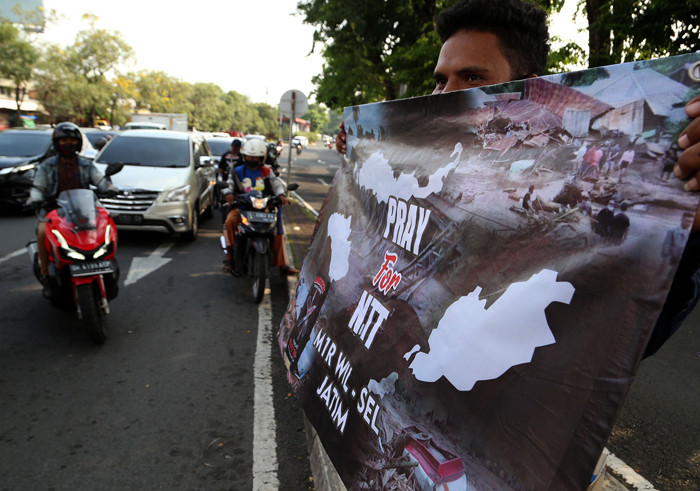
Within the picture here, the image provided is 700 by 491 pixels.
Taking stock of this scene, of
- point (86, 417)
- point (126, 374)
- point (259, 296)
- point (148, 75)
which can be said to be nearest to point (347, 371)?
point (86, 417)

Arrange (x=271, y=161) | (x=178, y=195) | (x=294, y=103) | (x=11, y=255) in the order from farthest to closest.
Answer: (x=294, y=103), (x=271, y=161), (x=178, y=195), (x=11, y=255)

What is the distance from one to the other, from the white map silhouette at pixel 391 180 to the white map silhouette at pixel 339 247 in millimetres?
215

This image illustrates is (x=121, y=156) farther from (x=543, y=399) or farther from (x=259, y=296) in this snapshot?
(x=543, y=399)

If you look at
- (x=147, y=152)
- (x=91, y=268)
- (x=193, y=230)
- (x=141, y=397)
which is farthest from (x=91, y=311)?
(x=147, y=152)

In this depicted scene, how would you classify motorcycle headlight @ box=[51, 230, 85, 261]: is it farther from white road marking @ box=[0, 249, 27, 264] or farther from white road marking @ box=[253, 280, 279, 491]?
white road marking @ box=[0, 249, 27, 264]

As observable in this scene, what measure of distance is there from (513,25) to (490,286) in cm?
120

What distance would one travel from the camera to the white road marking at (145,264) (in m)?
6.56

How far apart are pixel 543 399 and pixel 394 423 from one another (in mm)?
534

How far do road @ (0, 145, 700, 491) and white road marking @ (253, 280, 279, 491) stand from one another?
20 millimetres

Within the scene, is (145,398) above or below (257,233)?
below

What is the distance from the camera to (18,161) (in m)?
10.0

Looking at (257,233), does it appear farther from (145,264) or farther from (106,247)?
(145,264)

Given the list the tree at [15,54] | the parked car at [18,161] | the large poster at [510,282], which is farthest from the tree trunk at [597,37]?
the tree at [15,54]

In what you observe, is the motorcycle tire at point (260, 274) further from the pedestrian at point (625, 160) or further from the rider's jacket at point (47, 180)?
the pedestrian at point (625, 160)
